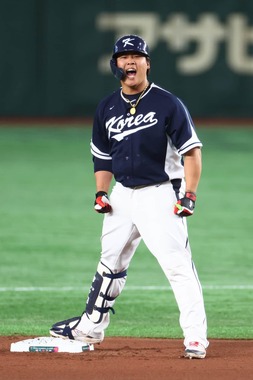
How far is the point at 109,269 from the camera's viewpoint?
779 centimetres

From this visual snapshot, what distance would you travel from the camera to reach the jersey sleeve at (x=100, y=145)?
7.79m

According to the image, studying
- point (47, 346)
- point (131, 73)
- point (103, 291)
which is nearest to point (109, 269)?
point (103, 291)

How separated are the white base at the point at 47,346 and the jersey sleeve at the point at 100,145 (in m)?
1.16

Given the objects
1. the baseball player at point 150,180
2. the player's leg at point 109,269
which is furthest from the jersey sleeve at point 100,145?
→ the player's leg at point 109,269

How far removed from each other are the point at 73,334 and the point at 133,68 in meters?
1.82

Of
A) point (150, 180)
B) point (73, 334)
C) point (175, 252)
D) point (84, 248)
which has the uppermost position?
point (150, 180)

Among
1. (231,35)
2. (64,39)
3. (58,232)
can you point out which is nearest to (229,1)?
(231,35)

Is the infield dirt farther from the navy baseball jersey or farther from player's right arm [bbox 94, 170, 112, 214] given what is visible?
the navy baseball jersey

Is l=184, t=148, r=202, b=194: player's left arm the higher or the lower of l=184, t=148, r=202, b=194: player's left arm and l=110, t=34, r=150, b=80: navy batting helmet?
the lower

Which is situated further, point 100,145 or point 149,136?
point 100,145

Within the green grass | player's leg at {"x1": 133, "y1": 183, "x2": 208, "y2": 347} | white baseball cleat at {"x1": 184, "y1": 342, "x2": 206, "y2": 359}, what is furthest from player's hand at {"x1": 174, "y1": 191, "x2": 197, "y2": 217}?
the green grass

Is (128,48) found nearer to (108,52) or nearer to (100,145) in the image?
(100,145)

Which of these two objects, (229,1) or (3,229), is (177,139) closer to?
(3,229)

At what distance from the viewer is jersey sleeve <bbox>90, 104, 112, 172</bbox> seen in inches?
307
